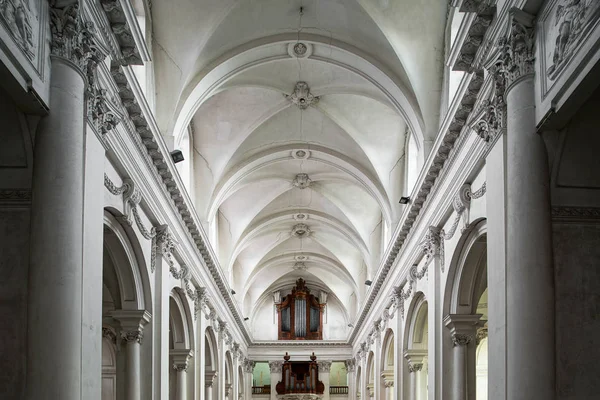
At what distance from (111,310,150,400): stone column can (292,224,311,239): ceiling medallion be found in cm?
1931

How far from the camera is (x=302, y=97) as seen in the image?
21031 millimetres

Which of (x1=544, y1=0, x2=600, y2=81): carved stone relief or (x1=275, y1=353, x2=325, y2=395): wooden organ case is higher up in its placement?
(x1=544, y1=0, x2=600, y2=81): carved stone relief

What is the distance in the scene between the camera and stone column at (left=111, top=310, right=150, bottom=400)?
577 inches

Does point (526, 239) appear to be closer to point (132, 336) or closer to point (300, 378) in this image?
point (132, 336)

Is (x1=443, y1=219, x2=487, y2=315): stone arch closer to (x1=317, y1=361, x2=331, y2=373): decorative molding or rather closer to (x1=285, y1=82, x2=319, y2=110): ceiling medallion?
(x1=285, y1=82, x2=319, y2=110): ceiling medallion

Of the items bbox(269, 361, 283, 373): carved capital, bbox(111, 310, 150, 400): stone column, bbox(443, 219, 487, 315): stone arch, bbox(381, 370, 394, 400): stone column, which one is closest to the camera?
bbox(443, 219, 487, 315): stone arch

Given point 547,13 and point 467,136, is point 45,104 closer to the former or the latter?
point 547,13

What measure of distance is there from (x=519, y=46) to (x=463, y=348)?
7402mm

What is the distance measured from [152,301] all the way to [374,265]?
14549 millimetres

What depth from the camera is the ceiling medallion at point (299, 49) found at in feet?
60.1

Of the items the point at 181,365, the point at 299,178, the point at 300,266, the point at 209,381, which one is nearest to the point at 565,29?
the point at 181,365

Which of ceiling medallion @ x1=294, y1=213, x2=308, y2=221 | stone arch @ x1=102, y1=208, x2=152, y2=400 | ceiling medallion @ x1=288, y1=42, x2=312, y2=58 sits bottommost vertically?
stone arch @ x1=102, y1=208, x2=152, y2=400

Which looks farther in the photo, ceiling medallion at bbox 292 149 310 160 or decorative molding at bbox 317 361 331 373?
decorative molding at bbox 317 361 331 373

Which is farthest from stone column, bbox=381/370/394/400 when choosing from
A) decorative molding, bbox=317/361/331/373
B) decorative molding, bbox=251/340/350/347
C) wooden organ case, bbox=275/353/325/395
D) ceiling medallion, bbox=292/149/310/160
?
decorative molding, bbox=317/361/331/373
